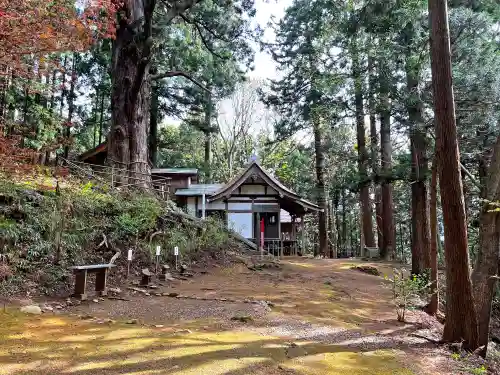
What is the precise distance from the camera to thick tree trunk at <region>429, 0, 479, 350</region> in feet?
17.3

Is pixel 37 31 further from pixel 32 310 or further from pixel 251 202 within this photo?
pixel 251 202

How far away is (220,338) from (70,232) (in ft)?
17.2

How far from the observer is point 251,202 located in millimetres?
19094

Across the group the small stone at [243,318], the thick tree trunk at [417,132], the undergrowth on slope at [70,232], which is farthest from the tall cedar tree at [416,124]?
the undergrowth on slope at [70,232]

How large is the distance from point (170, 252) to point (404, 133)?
8315 millimetres

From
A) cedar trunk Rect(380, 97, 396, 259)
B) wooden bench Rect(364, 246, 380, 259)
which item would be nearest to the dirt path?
cedar trunk Rect(380, 97, 396, 259)

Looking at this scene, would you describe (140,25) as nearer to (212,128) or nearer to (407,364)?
(212,128)

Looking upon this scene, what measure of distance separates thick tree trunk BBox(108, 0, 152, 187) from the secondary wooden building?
5760 millimetres

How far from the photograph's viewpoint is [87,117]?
2428 cm

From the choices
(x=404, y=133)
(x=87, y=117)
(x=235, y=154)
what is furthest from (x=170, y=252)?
(x=235, y=154)

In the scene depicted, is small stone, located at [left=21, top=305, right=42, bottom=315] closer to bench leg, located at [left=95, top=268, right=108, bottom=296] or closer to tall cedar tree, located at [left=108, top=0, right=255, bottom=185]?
bench leg, located at [left=95, top=268, right=108, bottom=296]

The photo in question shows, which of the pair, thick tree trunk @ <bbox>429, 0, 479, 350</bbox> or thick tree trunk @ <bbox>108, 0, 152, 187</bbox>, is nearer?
thick tree trunk @ <bbox>429, 0, 479, 350</bbox>

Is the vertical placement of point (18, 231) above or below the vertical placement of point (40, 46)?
below

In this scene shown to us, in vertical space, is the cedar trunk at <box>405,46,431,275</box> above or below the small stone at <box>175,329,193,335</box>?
above
